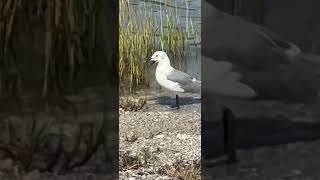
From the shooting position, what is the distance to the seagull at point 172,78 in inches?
83.7

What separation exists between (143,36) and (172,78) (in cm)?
24

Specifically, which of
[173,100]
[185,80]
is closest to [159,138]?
[173,100]

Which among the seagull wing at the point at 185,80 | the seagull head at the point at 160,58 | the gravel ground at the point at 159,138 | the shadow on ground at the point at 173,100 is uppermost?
the seagull head at the point at 160,58

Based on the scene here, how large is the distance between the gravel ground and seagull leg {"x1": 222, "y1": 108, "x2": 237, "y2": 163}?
418mm

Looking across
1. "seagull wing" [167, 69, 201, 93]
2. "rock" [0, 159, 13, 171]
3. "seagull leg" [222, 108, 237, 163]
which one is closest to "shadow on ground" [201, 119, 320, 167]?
"seagull leg" [222, 108, 237, 163]

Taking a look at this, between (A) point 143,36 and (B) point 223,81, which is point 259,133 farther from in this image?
(A) point 143,36

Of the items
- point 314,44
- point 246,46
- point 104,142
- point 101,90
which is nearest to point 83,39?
point 101,90

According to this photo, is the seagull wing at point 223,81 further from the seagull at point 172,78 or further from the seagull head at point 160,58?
the seagull head at point 160,58

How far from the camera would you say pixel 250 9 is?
5.54 ft

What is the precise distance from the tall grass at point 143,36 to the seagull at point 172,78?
0.05 metres

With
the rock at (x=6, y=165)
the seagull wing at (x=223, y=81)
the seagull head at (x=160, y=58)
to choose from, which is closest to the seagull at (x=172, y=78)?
the seagull head at (x=160, y=58)

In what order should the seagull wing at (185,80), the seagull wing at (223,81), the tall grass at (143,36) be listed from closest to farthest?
the seagull wing at (223,81) < the seagull wing at (185,80) < the tall grass at (143,36)

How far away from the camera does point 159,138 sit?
2287 mm

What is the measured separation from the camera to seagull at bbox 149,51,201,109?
2125 millimetres
